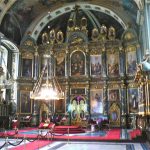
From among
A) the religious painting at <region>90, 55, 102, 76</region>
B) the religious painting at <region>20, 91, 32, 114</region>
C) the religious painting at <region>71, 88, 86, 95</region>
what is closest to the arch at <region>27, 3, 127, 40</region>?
the religious painting at <region>90, 55, 102, 76</region>

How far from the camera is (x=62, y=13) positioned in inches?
1038

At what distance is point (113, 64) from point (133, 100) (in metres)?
4.06

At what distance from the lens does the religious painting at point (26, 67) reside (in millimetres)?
25547

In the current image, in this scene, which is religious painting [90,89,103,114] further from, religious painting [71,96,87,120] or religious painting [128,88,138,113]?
religious painting [128,88,138,113]

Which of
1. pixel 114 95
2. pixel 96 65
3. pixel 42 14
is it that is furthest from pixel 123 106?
pixel 42 14

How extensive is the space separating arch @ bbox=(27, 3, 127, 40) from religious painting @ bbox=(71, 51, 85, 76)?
4.48m

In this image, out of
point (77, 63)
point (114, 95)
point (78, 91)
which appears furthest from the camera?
point (77, 63)

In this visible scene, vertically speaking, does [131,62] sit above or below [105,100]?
above

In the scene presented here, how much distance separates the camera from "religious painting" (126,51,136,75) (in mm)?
23391

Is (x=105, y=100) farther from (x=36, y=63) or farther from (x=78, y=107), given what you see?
(x=36, y=63)

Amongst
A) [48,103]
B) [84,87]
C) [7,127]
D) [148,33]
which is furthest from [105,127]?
[148,33]

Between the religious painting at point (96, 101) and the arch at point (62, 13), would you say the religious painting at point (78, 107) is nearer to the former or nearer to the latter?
the religious painting at point (96, 101)

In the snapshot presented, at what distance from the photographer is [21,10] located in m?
24.1

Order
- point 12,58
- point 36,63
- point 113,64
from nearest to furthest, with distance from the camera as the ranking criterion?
point 113,64 < point 12,58 < point 36,63
